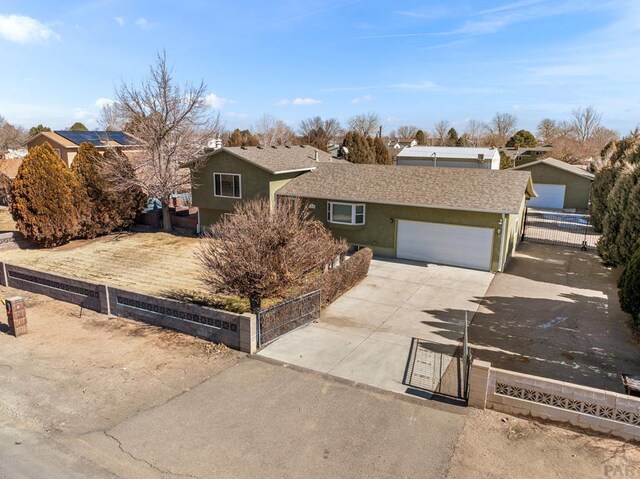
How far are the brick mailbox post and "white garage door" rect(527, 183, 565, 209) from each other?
125 feet

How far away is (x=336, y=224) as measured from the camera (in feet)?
72.8

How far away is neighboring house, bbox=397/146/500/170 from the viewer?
127 ft

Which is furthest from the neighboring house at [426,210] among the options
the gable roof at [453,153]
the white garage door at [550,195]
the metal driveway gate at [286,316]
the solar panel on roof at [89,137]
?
the solar panel on roof at [89,137]

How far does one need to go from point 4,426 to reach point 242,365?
4.71m

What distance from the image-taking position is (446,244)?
A: 1995 cm

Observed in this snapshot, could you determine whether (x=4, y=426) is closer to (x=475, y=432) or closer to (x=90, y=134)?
(x=475, y=432)

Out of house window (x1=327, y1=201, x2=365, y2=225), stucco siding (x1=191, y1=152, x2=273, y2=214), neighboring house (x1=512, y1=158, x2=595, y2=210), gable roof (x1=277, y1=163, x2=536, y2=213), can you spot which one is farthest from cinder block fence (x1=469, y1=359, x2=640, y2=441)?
neighboring house (x1=512, y1=158, x2=595, y2=210)

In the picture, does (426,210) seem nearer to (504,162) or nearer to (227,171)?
(227,171)

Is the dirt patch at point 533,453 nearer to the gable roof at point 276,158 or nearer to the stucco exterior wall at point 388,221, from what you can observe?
the stucco exterior wall at point 388,221

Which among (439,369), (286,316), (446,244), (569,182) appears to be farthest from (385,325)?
(569,182)

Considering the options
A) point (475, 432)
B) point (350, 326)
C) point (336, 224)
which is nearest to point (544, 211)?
point (336, 224)

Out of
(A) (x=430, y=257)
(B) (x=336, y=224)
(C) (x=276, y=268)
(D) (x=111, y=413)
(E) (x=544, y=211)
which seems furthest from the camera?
(E) (x=544, y=211)

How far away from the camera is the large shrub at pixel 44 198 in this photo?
22.4 metres

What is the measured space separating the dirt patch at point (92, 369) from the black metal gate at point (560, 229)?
21550 millimetres
